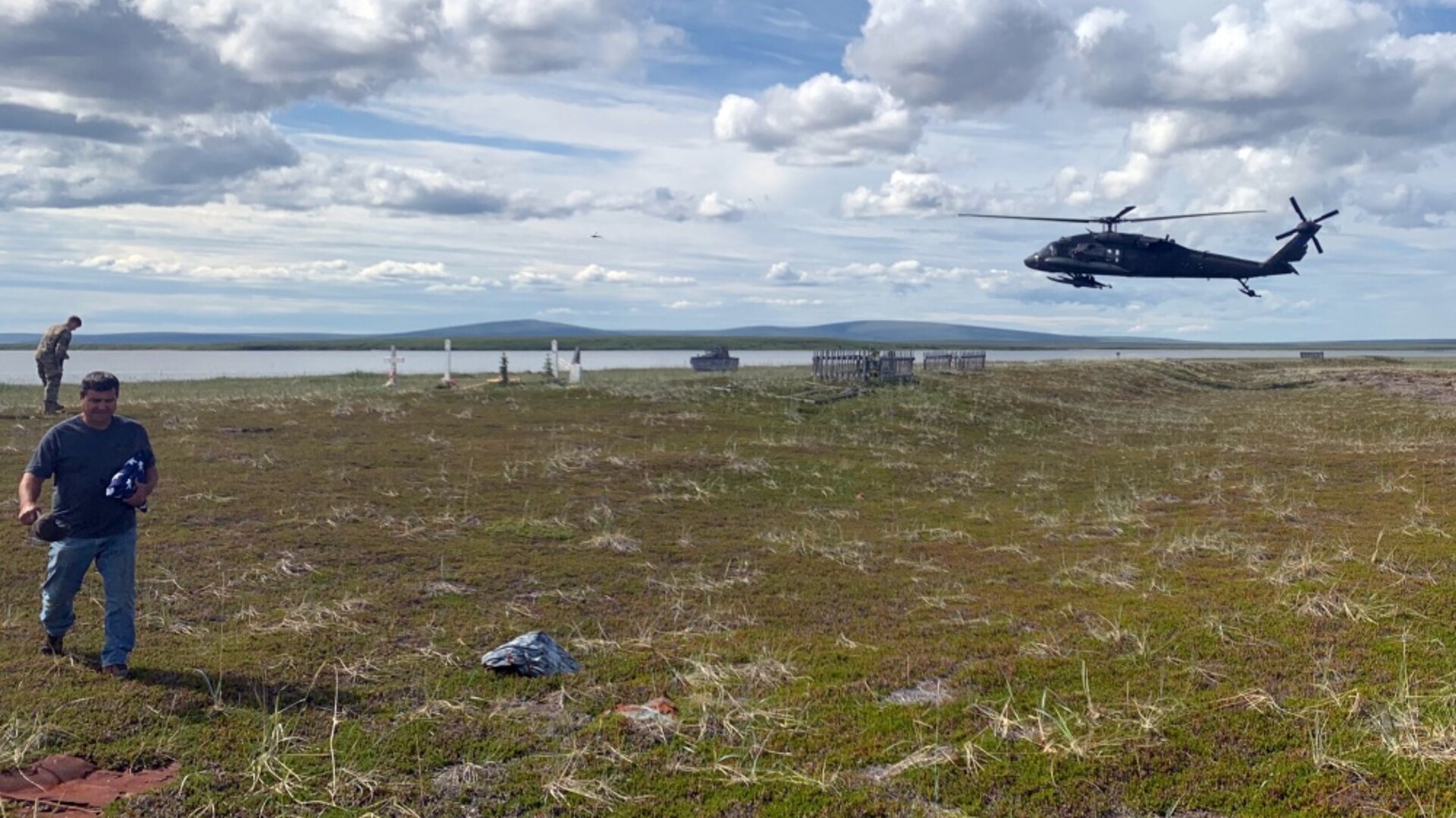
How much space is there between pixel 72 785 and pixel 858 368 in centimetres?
3836

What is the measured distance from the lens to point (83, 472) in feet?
26.9

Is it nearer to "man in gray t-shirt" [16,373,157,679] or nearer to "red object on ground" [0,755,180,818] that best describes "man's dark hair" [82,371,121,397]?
"man in gray t-shirt" [16,373,157,679]

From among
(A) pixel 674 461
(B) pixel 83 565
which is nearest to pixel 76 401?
(A) pixel 674 461

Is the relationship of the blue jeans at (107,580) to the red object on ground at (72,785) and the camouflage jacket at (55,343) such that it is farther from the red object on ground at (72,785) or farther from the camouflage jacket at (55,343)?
the camouflage jacket at (55,343)

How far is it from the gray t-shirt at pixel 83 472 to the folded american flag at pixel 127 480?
78mm

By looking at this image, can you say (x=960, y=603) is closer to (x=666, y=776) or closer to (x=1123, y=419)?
(x=666, y=776)

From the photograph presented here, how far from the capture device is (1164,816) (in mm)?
6328

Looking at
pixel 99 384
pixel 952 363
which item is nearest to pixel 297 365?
pixel 952 363

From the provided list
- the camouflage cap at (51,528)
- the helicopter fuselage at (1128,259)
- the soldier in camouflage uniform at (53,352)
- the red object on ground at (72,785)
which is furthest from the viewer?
the helicopter fuselage at (1128,259)

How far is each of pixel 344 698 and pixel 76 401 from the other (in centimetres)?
2850

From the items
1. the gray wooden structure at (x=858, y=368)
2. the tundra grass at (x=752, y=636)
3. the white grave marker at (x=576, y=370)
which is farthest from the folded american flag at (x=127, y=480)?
the gray wooden structure at (x=858, y=368)

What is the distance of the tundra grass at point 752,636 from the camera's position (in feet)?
22.4

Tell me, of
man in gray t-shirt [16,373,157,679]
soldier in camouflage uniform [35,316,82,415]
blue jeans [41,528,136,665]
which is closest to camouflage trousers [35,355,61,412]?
soldier in camouflage uniform [35,316,82,415]

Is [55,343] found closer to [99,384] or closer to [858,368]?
[99,384]
